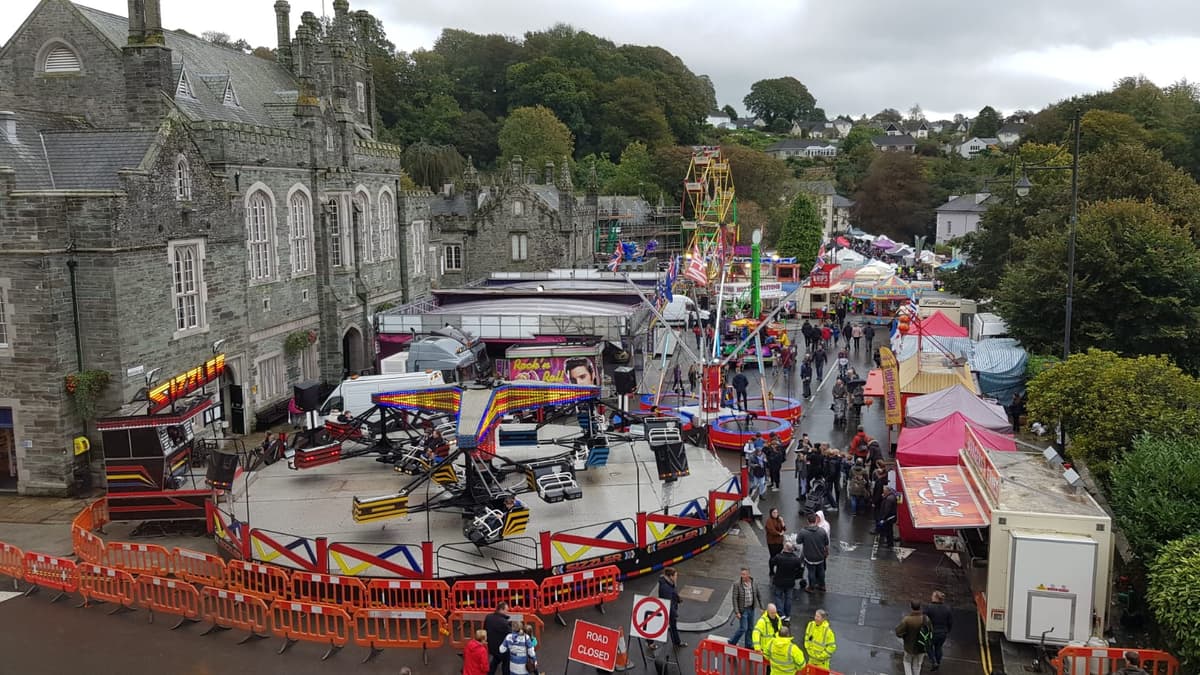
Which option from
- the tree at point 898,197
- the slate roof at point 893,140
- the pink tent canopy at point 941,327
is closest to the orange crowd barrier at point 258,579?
the pink tent canopy at point 941,327

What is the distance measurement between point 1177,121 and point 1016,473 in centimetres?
6506

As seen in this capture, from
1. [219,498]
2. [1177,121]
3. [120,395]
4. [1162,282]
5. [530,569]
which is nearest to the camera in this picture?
[530,569]

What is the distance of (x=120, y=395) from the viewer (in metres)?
20.1

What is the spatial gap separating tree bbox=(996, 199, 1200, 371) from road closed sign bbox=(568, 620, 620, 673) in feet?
61.2

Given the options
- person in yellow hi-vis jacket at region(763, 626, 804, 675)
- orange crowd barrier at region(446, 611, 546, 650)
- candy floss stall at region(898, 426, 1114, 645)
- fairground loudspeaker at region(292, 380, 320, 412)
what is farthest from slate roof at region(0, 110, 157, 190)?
candy floss stall at region(898, 426, 1114, 645)

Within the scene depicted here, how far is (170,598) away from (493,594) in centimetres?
493

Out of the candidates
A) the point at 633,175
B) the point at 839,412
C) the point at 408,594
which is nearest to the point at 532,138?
the point at 633,175

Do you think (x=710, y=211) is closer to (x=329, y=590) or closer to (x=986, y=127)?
(x=329, y=590)

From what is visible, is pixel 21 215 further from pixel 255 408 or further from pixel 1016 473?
pixel 1016 473

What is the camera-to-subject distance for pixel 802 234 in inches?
2579

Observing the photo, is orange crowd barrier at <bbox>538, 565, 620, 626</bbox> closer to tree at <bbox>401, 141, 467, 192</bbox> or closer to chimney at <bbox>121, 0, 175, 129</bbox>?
chimney at <bbox>121, 0, 175, 129</bbox>

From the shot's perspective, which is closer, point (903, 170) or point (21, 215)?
point (21, 215)

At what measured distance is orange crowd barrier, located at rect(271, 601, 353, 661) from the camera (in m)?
13.0

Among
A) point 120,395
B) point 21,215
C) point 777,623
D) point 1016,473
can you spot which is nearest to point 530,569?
point 777,623
